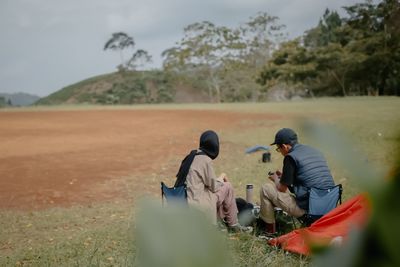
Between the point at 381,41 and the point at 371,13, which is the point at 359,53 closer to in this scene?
the point at 381,41

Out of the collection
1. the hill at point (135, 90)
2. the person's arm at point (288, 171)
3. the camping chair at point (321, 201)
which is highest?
the hill at point (135, 90)

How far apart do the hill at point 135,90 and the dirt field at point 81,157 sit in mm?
24128

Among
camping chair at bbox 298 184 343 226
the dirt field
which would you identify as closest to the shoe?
camping chair at bbox 298 184 343 226

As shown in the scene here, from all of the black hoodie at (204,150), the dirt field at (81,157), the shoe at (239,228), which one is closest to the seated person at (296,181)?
the shoe at (239,228)

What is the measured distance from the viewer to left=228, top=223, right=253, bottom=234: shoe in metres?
3.85

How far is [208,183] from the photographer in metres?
3.91

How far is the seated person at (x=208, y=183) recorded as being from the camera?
3.88 meters

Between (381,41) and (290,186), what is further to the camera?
(381,41)

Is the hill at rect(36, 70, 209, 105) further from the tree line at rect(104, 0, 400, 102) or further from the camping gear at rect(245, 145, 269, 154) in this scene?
the camping gear at rect(245, 145, 269, 154)

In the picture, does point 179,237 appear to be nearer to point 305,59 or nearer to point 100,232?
point 100,232

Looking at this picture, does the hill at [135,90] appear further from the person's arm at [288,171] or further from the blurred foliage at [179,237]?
the blurred foliage at [179,237]

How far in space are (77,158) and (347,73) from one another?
1080 inches

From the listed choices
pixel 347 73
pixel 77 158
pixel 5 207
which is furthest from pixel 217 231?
pixel 347 73

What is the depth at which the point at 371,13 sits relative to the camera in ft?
103
